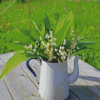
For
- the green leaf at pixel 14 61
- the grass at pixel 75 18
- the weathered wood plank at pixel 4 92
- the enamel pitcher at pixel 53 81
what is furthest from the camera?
the grass at pixel 75 18

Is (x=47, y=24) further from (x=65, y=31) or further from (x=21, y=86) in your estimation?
(x=21, y=86)

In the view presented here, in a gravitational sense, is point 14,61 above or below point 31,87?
above

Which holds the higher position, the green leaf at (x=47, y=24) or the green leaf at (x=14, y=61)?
the green leaf at (x=47, y=24)

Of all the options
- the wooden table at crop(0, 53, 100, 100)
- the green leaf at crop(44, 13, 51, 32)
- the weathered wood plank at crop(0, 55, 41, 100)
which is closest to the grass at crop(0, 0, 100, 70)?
the wooden table at crop(0, 53, 100, 100)

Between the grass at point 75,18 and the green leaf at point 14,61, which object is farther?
the grass at point 75,18

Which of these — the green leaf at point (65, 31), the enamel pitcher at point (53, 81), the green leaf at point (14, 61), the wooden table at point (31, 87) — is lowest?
the wooden table at point (31, 87)

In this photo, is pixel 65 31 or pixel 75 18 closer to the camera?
pixel 65 31

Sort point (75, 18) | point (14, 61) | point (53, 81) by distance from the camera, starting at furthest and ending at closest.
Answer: point (75, 18) < point (53, 81) < point (14, 61)

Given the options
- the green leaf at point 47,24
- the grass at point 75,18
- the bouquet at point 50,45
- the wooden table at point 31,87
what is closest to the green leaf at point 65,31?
the bouquet at point 50,45

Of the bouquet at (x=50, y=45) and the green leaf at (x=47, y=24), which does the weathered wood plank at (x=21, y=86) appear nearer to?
the bouquet at (x=50, y=45)

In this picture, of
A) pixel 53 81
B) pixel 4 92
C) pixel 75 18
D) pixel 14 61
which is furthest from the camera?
pixel 75 18

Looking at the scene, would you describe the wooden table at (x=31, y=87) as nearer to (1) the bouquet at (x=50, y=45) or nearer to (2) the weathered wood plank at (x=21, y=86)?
(2) the weathered wood plank at (x=21, y=86)

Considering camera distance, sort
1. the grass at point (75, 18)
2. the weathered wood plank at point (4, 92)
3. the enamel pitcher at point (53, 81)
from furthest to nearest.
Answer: the grass at point (75, 18)
the weathered wood plank at point (4, 92)
the enamel pitcher at point (53, 81)

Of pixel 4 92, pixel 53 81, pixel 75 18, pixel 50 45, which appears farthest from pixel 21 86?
pixel 75 18
